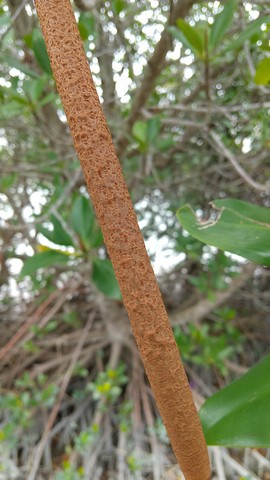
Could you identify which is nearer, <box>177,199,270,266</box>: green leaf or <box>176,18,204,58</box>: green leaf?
<box>177,199,270,266</box>: green leaf

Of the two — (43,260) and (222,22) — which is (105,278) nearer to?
(43,260)

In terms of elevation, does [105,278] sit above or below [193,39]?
below

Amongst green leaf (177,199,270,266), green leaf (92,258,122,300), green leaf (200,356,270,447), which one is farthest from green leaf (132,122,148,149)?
green leaf (200,356,270,447)

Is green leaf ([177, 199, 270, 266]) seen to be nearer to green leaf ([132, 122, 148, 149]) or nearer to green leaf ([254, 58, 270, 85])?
green leaf ([254, 58, 270, 85])

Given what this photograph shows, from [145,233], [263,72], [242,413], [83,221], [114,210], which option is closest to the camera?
[114,210]

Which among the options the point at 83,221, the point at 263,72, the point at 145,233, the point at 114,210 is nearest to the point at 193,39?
the point at 263,72
